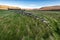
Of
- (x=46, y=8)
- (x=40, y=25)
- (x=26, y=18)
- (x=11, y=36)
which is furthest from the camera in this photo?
(x=46, y=8)

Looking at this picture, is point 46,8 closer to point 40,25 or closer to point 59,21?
point 59,21

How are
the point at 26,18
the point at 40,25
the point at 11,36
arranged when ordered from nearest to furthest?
the point at 11,36, the point at 40,25, the point at 26,18

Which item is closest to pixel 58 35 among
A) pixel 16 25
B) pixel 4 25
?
pixel 16 25

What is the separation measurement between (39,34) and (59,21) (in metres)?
1.25

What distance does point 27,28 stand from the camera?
564 centimetres

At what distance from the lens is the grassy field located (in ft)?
17.9

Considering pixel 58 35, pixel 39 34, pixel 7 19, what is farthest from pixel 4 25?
pixel 58 35

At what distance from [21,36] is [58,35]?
1.47 m

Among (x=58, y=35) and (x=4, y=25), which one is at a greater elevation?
(x=4, y=25)

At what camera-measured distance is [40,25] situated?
5758 millimetres

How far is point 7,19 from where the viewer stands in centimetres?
605

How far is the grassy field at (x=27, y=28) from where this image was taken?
5.44 metres

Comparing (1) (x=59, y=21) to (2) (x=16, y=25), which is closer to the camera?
(2) (x=16, y=25)

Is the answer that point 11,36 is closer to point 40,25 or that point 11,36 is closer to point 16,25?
point 16,25
